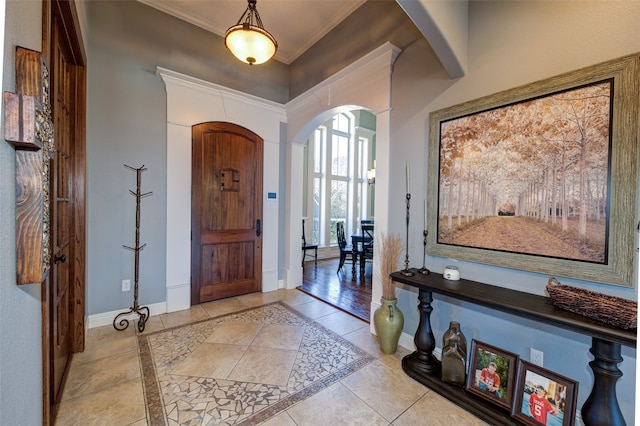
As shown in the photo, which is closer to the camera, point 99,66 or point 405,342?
point 405,342

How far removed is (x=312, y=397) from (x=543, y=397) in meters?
1.44

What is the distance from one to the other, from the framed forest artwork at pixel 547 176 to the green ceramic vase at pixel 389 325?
2.24 ft

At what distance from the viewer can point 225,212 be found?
12.2 ft

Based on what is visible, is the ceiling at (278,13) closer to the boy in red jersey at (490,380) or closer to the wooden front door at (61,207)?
the wooden front door at (61,207)

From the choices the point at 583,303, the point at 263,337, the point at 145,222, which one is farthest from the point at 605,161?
the point at 145,222

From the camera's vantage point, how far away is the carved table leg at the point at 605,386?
4.44ft

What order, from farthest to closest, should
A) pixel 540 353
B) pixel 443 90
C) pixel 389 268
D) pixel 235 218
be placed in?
1. pixel 235 218
2. pixel 389 268
3. pixel 443 90
4. pixel 540 353

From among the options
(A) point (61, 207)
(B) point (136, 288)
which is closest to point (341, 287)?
(B) point (136, 288)

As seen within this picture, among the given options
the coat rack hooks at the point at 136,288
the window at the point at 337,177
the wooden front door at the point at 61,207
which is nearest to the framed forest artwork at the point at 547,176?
the wooden front door at the point at 61,207

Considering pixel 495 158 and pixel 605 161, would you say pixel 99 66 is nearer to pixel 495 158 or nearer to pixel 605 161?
pixel 495 158

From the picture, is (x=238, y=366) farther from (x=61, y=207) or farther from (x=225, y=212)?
(x=225, y=212)

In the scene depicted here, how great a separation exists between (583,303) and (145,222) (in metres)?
3.89

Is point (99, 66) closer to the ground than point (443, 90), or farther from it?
farther from it

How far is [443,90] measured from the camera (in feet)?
7.49
